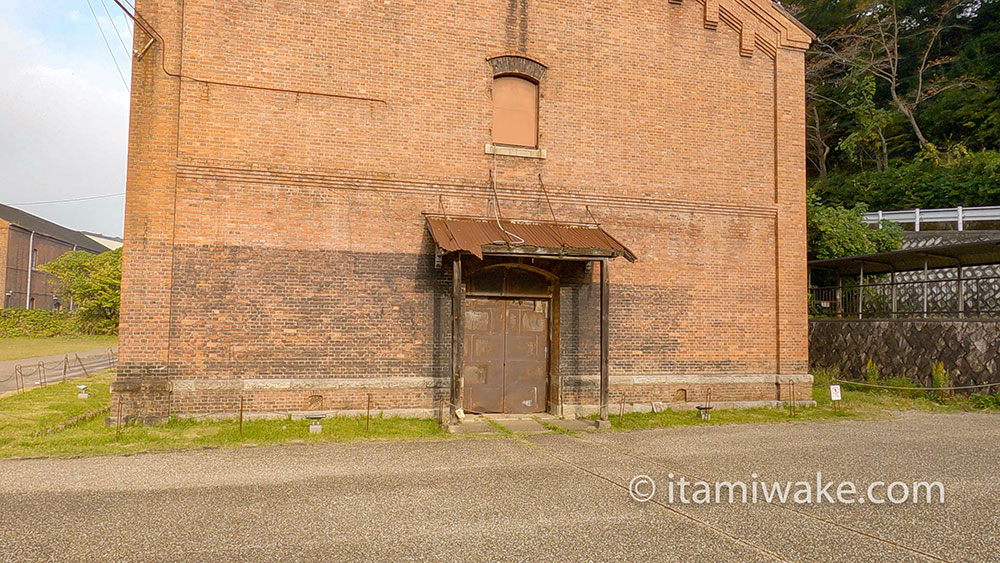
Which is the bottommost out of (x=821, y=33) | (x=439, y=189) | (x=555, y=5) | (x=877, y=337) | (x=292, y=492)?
(x=292, y=492)

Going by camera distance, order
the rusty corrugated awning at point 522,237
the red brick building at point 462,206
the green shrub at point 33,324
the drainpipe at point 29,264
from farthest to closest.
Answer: the drainpipe at point 29,264 < the green shrub at point 33,324 < the red brick building at point 462,206 < the rusty corrugated awning at point 522,237

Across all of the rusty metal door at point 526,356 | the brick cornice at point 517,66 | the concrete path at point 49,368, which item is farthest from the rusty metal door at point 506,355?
the concrete path at point 49,368

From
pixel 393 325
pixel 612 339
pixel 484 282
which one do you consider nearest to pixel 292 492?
pixel 393 325

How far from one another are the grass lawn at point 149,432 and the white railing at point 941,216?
63.1 feet

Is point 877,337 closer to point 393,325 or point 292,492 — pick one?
point 393,325

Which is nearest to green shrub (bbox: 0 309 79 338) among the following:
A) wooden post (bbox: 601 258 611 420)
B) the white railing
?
wooden post (bbox: 601 258 611 420)

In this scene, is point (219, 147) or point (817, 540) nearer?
point (817, 540)

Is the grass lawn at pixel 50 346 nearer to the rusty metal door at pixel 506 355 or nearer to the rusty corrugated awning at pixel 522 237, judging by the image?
the rusty metal door at pixel 506 355

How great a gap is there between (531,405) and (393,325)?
10.2 feet

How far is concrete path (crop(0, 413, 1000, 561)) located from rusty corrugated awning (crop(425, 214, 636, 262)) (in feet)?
10.4

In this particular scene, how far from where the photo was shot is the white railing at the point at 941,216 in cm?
2320

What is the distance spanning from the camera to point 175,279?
445 inches

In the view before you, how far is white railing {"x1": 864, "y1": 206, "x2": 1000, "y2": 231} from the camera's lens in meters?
23.2

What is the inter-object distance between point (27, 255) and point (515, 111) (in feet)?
207
